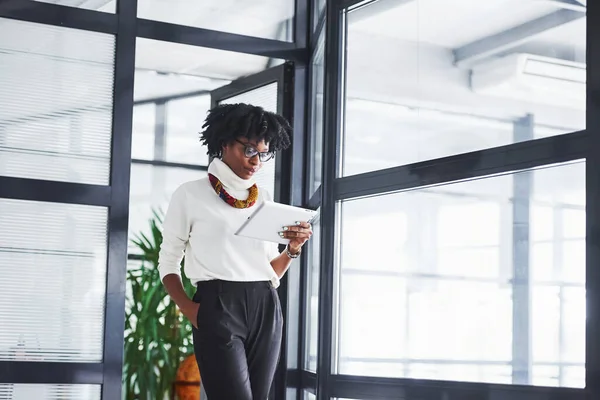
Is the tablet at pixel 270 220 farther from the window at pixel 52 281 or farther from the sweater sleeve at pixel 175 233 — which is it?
the window at pixel 52 281

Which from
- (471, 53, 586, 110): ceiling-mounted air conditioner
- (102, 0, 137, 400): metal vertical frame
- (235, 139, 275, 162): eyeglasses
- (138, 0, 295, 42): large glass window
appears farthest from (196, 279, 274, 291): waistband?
(138, 0, 295, 42): large glass window

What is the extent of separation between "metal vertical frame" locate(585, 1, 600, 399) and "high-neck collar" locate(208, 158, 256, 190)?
0.98 metres

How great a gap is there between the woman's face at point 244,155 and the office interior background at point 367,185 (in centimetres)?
70

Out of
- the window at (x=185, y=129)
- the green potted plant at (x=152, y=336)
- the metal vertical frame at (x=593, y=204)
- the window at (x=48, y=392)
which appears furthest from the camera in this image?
the window at (x=185, y=129)

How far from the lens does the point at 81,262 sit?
3916 mm

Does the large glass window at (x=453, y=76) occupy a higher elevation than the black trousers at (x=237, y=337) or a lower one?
higher

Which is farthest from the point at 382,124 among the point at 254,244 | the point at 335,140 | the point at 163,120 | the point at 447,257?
the point at 163,120

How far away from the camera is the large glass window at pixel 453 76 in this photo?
8.99 feet

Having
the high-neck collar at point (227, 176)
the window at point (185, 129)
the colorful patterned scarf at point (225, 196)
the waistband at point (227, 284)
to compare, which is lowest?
the waistband at point (227, 284)

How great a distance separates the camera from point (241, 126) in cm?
283

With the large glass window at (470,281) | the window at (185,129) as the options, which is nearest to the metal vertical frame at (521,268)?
the large glass window at (470,281)

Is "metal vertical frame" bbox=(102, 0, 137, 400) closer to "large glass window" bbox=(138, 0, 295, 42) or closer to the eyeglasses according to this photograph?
"large glass window" bbox=(138, 0, 295, 42)

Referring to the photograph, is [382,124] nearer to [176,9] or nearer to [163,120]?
[176,9]

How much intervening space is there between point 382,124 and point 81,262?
4.42 ft
